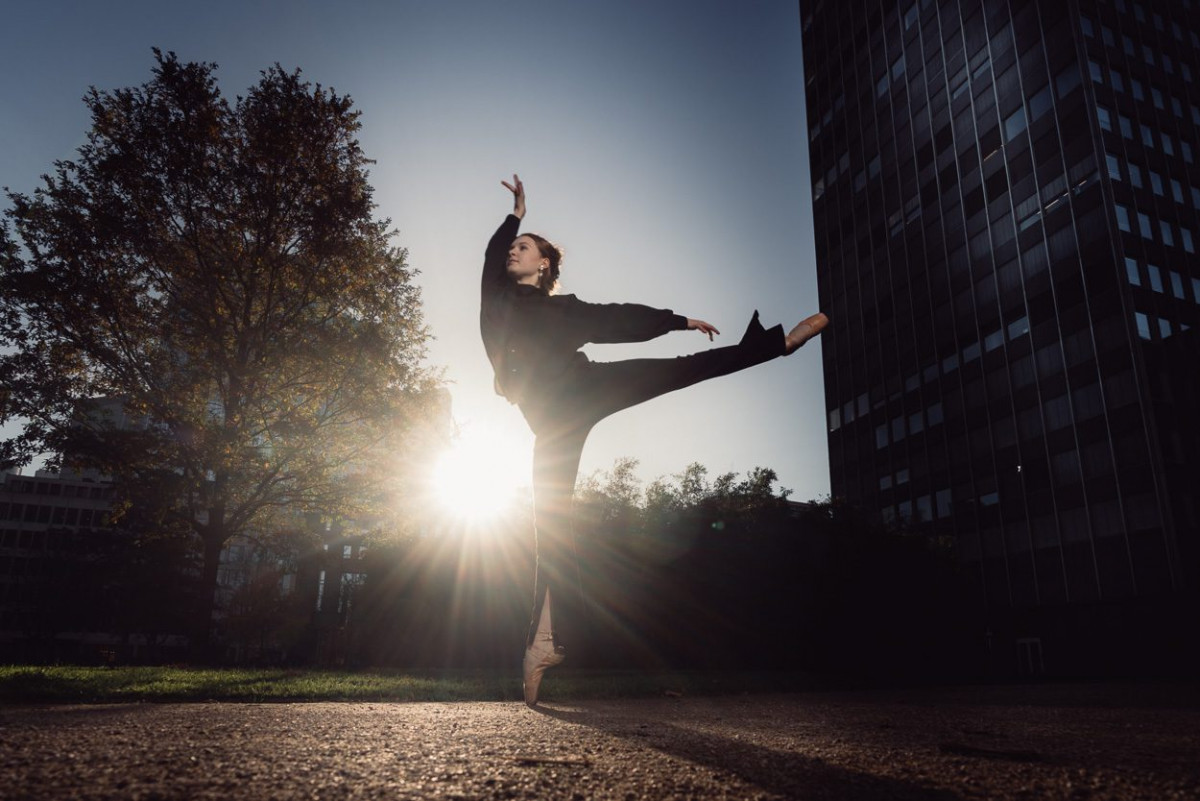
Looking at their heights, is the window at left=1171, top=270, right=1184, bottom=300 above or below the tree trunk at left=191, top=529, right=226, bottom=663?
above

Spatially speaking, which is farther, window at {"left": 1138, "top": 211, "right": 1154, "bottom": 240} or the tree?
window at {"left": 1138, "top": 211, "right": 1154, "bottom": 240}

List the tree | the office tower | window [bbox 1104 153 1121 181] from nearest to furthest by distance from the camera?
the tree, the office tower, window [bbox 1104 153 1121 181]

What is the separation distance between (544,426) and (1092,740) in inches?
124

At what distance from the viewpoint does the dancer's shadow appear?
1.80 m

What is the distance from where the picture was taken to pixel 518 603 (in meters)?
20.1

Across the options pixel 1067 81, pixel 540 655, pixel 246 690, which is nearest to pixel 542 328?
pixel 540 655

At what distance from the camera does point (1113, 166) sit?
42281mm

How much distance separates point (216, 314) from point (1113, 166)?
5093 cm

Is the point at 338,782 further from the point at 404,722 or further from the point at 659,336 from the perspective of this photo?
the point at 659,336

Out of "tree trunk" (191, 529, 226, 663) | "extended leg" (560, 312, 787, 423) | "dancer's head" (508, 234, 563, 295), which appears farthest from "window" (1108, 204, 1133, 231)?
"tree trunk" (191, 529, 226, 663)

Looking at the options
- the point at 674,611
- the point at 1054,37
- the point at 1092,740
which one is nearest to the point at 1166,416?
the point at 1054,37

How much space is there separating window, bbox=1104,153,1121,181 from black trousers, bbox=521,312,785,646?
167 feet

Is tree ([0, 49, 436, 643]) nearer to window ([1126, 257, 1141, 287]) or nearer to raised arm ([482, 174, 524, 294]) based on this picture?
raised arm ([482, 174, 524, 294])

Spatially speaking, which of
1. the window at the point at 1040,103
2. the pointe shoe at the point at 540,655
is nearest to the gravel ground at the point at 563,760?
the pointe shoe at the point at 540,655
